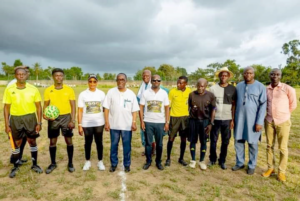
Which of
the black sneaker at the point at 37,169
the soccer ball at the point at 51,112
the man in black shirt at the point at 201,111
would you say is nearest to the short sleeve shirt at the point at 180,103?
the man in black shirt at the point at 201,111

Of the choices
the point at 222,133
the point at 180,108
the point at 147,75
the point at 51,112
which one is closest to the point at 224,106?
the point at 222,133

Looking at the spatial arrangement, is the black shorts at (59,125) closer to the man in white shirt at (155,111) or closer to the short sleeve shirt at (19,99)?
the short sleeve shirt at (19,99)

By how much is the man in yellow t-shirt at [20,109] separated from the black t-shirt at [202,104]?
10.7 ft

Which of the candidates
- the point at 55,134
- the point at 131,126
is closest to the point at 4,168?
the point at 55,134

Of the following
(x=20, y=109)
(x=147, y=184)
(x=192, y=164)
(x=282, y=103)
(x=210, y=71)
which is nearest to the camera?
(x=147, y=184)

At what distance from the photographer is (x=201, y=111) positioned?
4.54m

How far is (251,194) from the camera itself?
371 centimetres

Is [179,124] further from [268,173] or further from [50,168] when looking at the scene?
[50,168]

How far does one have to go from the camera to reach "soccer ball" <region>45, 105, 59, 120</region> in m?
4.02

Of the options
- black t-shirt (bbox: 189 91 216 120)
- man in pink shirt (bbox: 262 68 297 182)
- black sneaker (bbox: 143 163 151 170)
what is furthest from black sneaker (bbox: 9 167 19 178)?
man in pink shirt (bbox: 262 68 297 182)

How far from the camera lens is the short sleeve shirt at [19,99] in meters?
4.09

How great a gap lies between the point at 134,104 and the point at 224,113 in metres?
2.00

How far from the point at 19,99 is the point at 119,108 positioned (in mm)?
1962

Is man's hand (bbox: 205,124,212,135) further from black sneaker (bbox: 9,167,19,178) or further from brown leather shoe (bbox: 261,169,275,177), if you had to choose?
black sneaker (bbox: 9,167,19,178)
